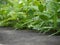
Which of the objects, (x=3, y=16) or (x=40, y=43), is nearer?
(x=40, y=43)

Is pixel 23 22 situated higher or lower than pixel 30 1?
lower

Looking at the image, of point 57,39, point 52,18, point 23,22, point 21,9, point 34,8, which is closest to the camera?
point 57,39

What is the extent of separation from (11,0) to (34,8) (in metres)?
0.93

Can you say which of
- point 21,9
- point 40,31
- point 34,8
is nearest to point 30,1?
point 21,9

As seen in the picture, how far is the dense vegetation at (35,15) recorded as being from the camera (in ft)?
5.57

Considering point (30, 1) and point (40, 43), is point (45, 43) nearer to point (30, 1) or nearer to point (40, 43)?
point (40, 43)

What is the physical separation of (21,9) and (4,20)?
0.90 feet

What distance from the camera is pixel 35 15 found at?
6.73 feet

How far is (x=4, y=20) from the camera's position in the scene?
2539mm

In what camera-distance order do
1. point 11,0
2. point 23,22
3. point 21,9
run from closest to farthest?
point 23,22 → point 21,9 → point 11,0

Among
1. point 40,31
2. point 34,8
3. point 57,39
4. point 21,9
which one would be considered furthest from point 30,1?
point 57,39

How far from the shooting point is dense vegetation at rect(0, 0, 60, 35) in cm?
170

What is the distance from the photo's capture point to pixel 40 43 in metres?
1.35

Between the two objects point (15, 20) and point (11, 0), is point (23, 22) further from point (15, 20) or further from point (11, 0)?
point (11, 0)
